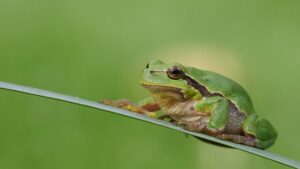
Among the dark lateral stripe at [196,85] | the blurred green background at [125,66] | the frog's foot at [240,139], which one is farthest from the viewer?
the blurred green background at [125,66]

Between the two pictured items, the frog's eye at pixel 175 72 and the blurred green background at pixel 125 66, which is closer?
the frog's eye at pixel 175 72

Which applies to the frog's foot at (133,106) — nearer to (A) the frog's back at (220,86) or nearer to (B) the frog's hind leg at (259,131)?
(A) the frog's back at (220,86)

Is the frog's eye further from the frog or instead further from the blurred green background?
the blurred green background

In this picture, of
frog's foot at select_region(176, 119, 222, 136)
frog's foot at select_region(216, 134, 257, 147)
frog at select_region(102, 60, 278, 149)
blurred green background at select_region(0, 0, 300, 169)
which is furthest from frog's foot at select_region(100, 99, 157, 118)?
blurred green background at select_region(0, 0, 300, 169)

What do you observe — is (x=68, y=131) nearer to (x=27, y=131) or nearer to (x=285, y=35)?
(x=27, y=131)

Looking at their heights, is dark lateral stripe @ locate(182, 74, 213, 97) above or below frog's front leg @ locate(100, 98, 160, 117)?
above

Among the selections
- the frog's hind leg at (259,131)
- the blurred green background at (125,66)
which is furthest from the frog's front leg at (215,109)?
the blurred green background at (125,66)
